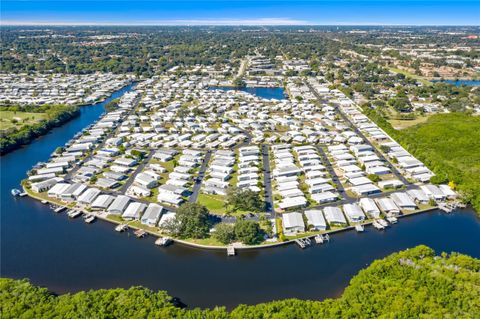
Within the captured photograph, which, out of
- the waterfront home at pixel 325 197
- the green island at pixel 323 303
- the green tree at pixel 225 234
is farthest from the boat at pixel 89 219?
the waterfront home at pixel 325 197

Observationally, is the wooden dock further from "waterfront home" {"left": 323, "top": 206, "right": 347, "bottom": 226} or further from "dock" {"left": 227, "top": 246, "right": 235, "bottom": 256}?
"waterfront home" {"left": 323, "top": 206, "right": 347, "bottom": 226}

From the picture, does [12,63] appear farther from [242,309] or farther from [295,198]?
[242,309]

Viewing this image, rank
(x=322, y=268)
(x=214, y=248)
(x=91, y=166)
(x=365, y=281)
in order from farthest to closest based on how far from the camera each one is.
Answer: (x=91, y=166)
(x=214, y=248)
(x=322, y=268)
(x=365, y=281)

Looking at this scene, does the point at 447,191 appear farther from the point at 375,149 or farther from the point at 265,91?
the point at 265,91

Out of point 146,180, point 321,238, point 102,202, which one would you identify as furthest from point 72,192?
point 321,238

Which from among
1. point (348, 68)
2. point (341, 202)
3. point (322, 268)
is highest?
point (348, 68)

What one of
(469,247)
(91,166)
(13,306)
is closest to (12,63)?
(91,166)
